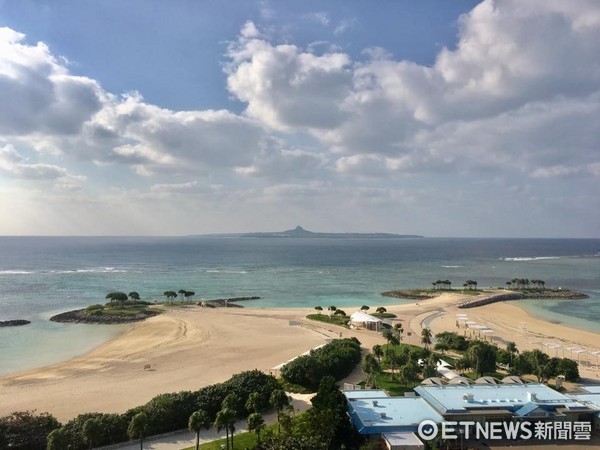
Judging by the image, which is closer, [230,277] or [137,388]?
[137,388]

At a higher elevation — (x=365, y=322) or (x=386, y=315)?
(x=365, y=322)

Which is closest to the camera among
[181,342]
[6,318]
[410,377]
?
[410,377]

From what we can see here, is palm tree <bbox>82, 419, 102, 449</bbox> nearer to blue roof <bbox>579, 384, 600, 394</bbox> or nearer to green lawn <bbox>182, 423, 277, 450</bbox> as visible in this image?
green lawn <bbox>182, 423, 277, 450</bbox>

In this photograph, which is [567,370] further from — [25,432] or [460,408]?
[25,432]

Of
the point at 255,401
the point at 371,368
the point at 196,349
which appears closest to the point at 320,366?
the point at 371,368

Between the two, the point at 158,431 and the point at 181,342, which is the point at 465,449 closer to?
the point at 158,431

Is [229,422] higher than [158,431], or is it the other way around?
[229,422]

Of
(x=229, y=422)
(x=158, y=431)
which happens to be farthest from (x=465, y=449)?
(x=158, y=431)
